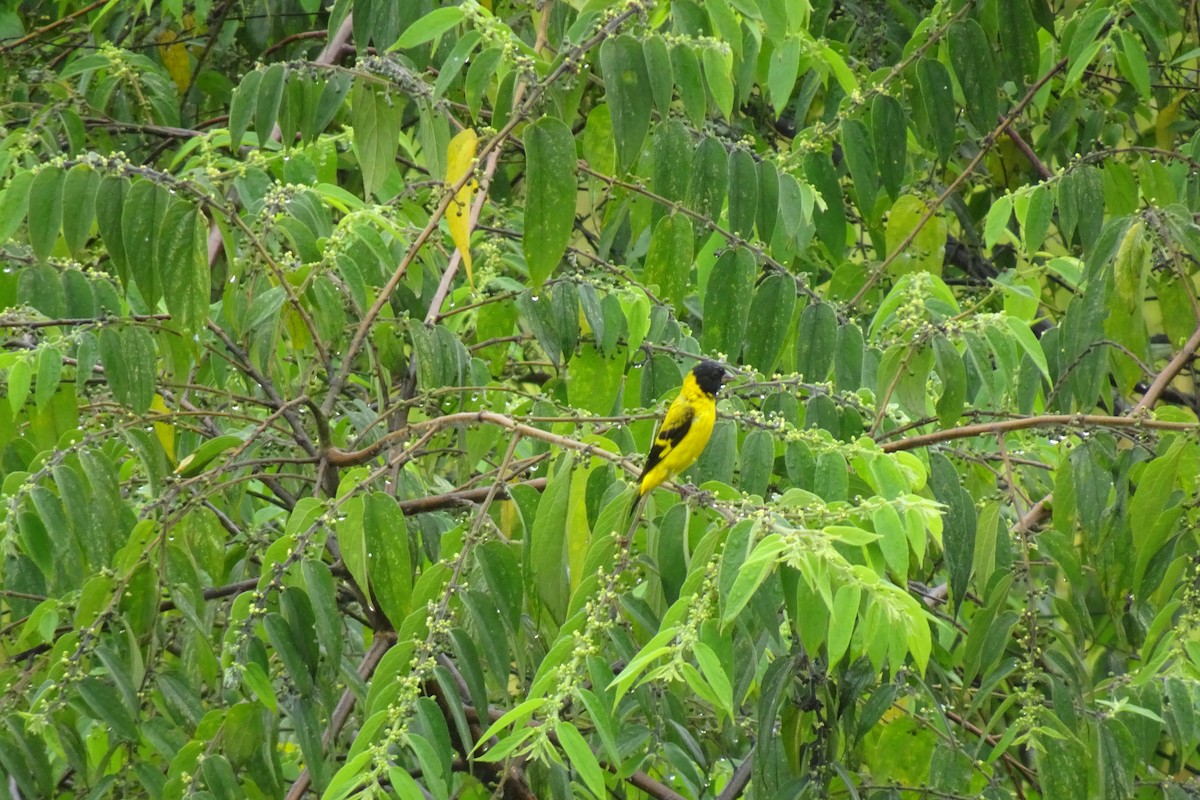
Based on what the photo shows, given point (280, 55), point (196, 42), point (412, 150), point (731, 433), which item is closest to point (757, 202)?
point (731, 433)

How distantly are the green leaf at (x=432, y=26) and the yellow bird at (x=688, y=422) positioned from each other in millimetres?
1071

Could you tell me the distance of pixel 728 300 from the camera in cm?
341

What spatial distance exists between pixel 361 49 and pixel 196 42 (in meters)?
3.38

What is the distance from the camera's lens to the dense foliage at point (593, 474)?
257 centimetres

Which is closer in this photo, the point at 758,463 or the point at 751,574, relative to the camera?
the point at 751,574

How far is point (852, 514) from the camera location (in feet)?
7.42

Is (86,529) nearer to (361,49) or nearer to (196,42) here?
(361,49)

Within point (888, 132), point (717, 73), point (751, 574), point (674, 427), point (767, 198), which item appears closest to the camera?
point (751, 574)

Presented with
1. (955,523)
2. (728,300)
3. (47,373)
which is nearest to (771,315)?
(728,300)

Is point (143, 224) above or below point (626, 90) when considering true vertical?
below

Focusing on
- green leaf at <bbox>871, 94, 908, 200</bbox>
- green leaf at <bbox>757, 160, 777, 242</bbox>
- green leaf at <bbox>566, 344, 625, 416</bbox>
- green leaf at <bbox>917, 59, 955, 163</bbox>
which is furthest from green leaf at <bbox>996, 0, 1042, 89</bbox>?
green leaf at <bbox>566, 344, 625, 416</bbox>

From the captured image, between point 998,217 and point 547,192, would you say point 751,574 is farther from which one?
point 998,217

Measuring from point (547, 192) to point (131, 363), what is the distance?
0.97 m

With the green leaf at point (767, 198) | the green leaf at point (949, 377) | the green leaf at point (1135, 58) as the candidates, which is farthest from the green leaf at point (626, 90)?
the green leaf at point (1135, 58)
